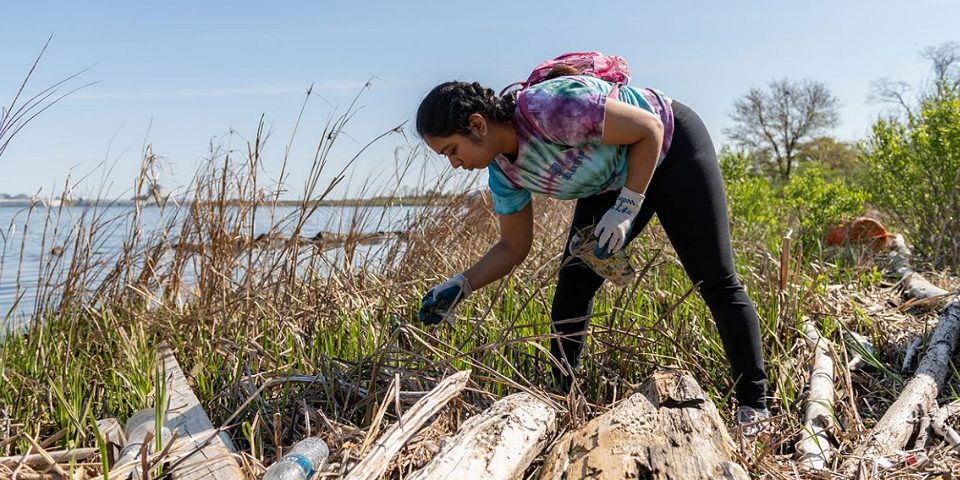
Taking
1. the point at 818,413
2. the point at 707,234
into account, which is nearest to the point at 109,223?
the point at 707,234

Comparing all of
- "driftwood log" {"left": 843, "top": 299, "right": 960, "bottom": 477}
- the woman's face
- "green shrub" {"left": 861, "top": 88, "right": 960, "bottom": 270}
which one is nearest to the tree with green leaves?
"green shrub" {"left": 861, "top": 88, "right": 960, "bottom": 270}

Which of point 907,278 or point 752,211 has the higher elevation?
point 752,211

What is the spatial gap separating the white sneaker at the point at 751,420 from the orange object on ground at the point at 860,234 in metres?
4.14

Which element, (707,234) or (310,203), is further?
(310,203)

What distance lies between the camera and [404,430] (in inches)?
75.7

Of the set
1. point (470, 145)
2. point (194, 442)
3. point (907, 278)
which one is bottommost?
point (194, 442)

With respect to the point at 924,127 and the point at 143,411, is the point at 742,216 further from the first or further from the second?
the point at 143,411

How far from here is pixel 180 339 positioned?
11.0 feet

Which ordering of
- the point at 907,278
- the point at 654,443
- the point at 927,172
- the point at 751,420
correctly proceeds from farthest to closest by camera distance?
the point at 927,172 < the point at 907,278 < the point at 751,420 < the point at 654,443

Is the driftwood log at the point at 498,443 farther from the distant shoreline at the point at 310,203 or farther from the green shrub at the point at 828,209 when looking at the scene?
the green shrub at the point at 828,209

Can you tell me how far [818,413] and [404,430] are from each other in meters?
1.44

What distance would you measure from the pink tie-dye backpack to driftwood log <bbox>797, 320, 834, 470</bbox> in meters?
1.23

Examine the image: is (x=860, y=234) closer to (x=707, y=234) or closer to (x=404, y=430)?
(x=707, y=234)

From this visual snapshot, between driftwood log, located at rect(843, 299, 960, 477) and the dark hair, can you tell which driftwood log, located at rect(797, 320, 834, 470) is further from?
the dark hair
